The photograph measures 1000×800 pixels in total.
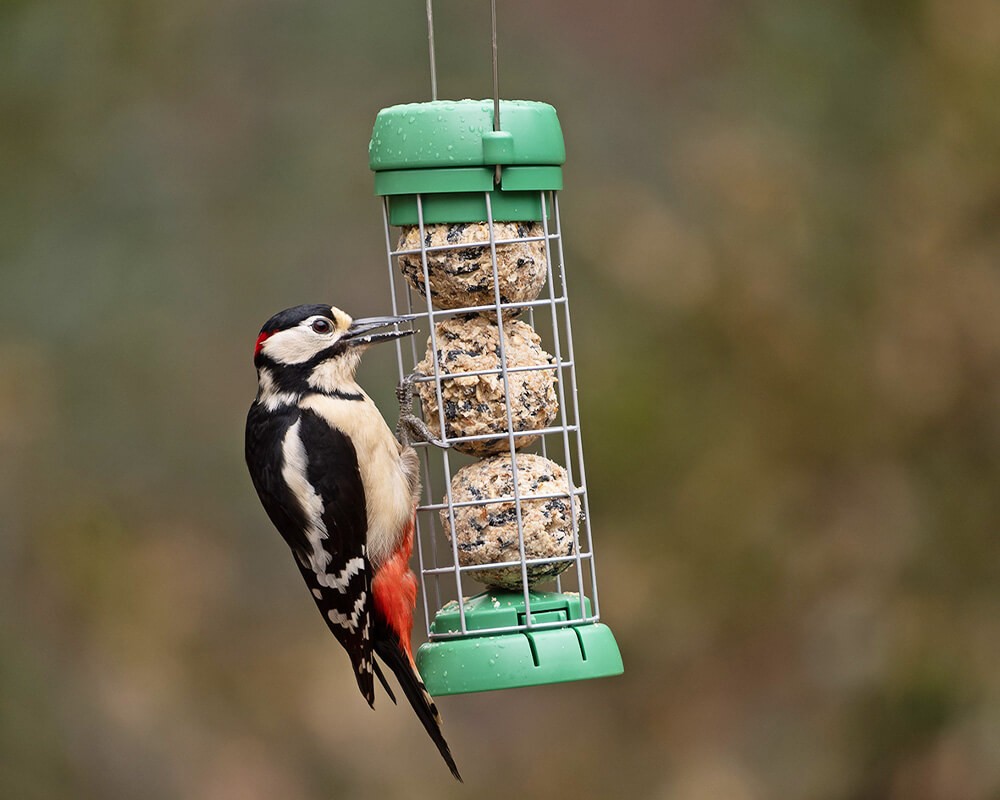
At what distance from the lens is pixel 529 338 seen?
3.98m

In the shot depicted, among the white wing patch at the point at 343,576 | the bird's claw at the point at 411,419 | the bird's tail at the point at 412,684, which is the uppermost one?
the bird's claw at the point at 411,419

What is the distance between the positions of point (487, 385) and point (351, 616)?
70cm

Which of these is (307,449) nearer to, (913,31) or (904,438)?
(904,438)

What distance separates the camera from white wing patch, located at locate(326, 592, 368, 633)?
3947mm

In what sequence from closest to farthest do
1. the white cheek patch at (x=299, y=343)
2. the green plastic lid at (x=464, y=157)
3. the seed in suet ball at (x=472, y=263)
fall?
the green plastic lid at (x=464, y=157) < the seed in suet ball at (x=472, y=263) < the white cheek patch at (x=299, y=343)

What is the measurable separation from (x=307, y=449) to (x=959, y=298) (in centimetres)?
322

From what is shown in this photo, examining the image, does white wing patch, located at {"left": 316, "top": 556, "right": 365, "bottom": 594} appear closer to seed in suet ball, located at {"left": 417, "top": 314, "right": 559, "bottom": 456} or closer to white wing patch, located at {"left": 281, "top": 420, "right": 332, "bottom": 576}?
white wing patch, located at {"left": 281, "top": 420, "right": 332, "bottom": 576}

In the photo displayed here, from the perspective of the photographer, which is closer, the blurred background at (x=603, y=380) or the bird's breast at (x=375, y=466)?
the bird's breast at (x=375, y=466)

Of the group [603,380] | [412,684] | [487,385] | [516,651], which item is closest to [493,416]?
[487,385]

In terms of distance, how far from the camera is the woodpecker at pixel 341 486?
396 cm

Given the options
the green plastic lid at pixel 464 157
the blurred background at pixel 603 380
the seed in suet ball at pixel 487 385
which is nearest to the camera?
the green plastic lid at pixel 464 157

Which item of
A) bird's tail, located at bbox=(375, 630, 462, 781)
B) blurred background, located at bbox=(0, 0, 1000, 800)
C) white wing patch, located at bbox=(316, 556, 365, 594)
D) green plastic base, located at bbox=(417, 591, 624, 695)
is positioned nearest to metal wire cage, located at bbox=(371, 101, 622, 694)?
green plastic base, located at bbox=(417, 591, 624, 695)

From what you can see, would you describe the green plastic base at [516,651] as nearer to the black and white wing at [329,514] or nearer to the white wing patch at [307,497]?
the black and white wing at [329,514]

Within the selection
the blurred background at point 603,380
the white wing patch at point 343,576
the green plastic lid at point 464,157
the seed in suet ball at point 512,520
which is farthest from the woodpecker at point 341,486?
the blurred background at point 603,380
